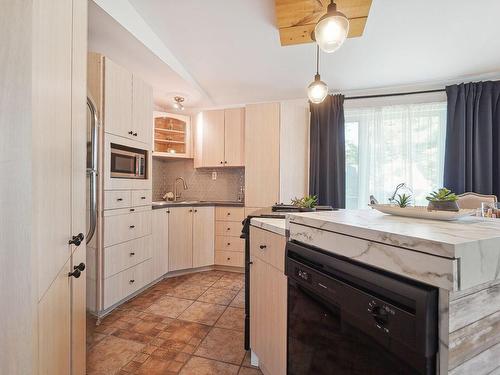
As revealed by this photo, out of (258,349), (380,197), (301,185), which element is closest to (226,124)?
(301,185)

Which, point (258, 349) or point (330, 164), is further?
point (330, 164)

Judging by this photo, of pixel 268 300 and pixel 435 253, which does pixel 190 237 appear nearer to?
pixel 268 300

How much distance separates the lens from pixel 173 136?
11.9ft

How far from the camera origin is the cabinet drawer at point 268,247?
1.07 meters

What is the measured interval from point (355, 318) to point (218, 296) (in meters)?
2.09

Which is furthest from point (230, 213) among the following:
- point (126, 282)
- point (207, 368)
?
point (207, 368)

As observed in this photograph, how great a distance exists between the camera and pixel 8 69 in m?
0.61

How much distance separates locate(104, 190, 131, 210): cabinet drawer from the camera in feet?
6.61

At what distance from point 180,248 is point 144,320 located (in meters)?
1.10

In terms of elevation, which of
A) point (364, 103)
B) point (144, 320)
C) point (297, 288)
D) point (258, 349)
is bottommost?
point (144, 320)

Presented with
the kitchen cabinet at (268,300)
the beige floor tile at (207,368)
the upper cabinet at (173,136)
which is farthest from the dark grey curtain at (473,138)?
the upper cabinet at (173,136)

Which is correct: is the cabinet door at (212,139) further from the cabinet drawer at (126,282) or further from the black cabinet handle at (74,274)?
the black cabinet handle at (74,274)

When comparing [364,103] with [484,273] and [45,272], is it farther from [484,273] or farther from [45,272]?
[45,272]

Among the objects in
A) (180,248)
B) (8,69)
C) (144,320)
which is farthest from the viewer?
(180,248)
